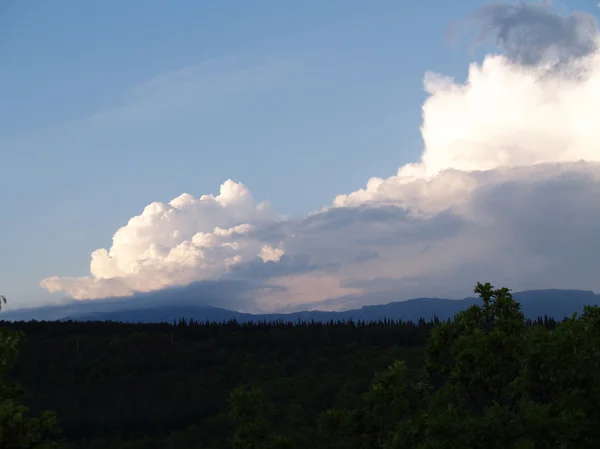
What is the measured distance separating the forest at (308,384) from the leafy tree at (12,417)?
6 centimetres

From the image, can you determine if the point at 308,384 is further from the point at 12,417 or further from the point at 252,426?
the point at 12,417

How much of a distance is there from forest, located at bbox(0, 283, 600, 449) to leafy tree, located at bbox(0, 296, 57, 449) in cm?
6

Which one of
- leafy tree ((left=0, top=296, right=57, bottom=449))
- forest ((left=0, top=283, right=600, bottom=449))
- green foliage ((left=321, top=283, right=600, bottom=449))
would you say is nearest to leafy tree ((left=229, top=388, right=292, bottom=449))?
forest ((left=0, top=283, right=600, bottom=449))

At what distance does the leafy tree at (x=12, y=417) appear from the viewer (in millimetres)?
21391

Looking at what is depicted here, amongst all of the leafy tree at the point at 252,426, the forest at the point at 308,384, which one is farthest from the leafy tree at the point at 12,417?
the leafy tree at the point at 252,426

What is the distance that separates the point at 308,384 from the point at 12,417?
96768 millimetres

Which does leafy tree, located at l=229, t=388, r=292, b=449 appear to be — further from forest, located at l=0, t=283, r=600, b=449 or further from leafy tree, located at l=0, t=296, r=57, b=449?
leafy tree, located at l=0, t=296, r=57, b=449

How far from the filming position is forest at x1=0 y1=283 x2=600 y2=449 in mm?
22312

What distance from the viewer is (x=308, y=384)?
115375 millimetres

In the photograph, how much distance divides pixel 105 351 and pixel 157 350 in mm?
10992

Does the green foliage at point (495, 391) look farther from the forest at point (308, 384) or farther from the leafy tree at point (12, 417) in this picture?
the leafy tree at point (12, 417)

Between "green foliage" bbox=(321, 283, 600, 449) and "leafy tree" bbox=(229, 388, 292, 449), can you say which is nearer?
"green foliage" bbox=(321, 283, 600, 449)

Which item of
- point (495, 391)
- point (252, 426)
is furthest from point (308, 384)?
point (495, 391)

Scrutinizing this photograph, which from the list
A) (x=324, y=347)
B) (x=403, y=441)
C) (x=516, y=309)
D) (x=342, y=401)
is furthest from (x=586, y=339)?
(x=324, y=347)
